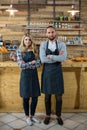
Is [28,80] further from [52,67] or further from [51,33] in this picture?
[51,33]

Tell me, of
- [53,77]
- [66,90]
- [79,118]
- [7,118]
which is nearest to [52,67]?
[53,77]

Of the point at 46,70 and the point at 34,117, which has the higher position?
the point at 46,70

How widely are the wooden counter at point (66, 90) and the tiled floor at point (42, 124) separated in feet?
0.55

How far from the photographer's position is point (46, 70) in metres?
3.98

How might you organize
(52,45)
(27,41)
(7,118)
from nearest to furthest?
(27,41), (52,45), (7,118)

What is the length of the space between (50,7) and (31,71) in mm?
4180

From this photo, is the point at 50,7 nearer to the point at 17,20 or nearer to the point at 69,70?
the point at 17,20

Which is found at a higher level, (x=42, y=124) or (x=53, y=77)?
(x=53, y=77)

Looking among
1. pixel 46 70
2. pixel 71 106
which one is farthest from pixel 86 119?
pixel 46 70

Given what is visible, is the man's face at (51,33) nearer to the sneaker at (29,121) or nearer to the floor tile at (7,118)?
the sneaker at (29,121)

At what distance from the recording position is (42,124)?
13.5 ft

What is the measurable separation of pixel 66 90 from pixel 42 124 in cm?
89

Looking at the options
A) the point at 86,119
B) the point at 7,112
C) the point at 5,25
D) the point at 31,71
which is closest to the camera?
the point at 31,71

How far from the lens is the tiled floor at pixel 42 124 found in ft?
13.1
